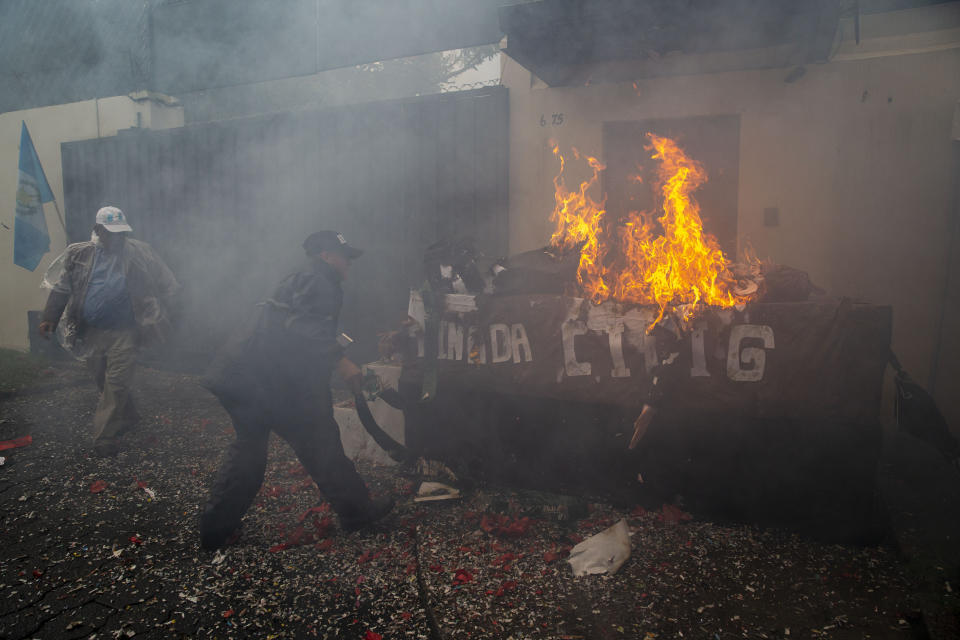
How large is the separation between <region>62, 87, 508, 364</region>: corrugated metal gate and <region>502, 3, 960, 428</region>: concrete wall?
2.09 metres

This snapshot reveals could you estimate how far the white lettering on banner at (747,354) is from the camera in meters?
3.44

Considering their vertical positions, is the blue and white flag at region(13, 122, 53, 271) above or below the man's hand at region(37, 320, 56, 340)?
above

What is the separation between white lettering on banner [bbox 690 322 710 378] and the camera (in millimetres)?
3523

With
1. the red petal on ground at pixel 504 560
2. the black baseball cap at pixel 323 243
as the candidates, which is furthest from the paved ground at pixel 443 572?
the black baseball cap at pixel 323 243

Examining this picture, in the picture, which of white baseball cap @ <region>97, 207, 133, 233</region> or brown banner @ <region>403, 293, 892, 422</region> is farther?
white baseball cap @ <region>97, 207, 133, 233</region>

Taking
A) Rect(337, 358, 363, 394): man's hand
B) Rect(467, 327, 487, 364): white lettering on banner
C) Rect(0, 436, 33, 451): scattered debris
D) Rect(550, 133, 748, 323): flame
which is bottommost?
Rect(0, 436, 33, 451): scattered debris

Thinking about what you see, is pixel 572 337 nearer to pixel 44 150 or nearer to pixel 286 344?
pixel 286 344

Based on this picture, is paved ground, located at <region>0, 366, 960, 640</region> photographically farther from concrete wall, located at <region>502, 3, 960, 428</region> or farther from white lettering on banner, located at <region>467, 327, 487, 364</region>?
concrete wall, located at <region>502, 3, 960, 428</region>

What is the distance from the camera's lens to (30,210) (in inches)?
325

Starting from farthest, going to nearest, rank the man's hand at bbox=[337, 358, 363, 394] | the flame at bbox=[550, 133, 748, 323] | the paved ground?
the flame at bbox=[550, 133, 748, 323] < the man's hand at bbox=[337, 358, 363, 394] < the paved ground

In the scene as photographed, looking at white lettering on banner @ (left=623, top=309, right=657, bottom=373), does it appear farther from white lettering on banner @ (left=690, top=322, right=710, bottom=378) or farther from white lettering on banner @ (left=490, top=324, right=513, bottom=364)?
white lettering on banner @ (left=490, top=324, right=513, bottom=364)

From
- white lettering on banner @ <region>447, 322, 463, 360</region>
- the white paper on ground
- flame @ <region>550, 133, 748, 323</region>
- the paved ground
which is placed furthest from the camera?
white lettering on banner @ <region>447, 322, 463, 360</region>

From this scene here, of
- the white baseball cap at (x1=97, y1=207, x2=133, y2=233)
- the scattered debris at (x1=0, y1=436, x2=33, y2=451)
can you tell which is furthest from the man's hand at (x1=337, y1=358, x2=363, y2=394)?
the scattered debris at (x1=0, y1=436, x2=33, y2=451)

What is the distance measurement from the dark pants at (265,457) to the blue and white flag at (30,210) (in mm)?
7176
